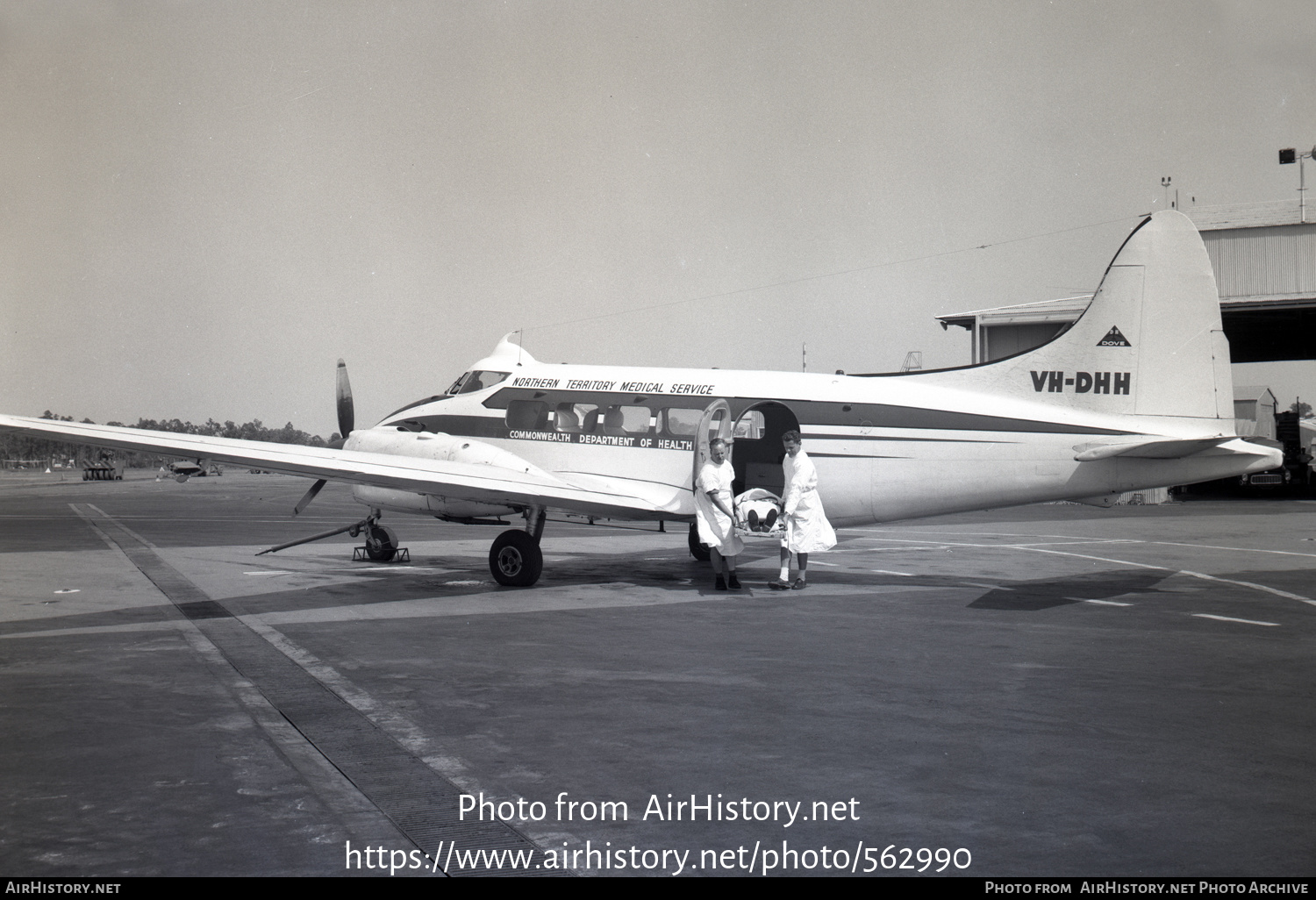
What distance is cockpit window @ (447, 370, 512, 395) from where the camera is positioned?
1873 cm

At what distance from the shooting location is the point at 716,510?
48.3ft

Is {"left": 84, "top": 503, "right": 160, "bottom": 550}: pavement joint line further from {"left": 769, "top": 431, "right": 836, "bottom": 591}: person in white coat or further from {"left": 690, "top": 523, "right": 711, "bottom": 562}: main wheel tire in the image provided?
{"left": 769, "top": 431, "right": 836, "bottom": 591}: person in white coat

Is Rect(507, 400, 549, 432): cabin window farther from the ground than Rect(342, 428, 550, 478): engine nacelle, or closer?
farther from the ground

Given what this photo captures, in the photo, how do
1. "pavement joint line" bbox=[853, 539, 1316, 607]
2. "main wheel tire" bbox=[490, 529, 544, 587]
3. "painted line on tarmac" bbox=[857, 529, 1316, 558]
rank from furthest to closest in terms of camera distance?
1. "painted line on tarmac" bbox=[857, 529, 1316, 558]
2. "main wheel tire" bbox=[490, 529, 544, 587]
3. "pavement joint line" bbox=[853, 539, 1316, 607]

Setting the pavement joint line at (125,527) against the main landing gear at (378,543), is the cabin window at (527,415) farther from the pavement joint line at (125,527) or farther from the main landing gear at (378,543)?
the pavement joint line at (125,527)

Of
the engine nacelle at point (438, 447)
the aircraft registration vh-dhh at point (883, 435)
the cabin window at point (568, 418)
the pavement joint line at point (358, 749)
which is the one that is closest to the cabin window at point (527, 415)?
the aircraft registration vh-dhh at point (883, 435)

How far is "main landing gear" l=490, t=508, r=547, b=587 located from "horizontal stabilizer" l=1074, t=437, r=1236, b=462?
8.12 metres

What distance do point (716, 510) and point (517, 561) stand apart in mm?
3289

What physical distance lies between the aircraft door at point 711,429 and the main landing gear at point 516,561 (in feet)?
8.97

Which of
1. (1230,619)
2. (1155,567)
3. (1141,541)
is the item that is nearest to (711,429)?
(1230,619)

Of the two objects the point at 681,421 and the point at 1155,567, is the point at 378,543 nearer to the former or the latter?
the point at 681,421

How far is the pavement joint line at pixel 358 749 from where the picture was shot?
18.1 feet

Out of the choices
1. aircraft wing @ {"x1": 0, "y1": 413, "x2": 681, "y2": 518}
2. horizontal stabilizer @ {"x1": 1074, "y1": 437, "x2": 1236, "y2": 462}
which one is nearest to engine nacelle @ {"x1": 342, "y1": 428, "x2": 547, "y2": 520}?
aircraft wing @ {"x1": 0, "y1": 413, "x2": 681, "y2": 518}

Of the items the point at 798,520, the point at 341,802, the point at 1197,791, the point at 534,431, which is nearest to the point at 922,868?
the point at 1197,791
